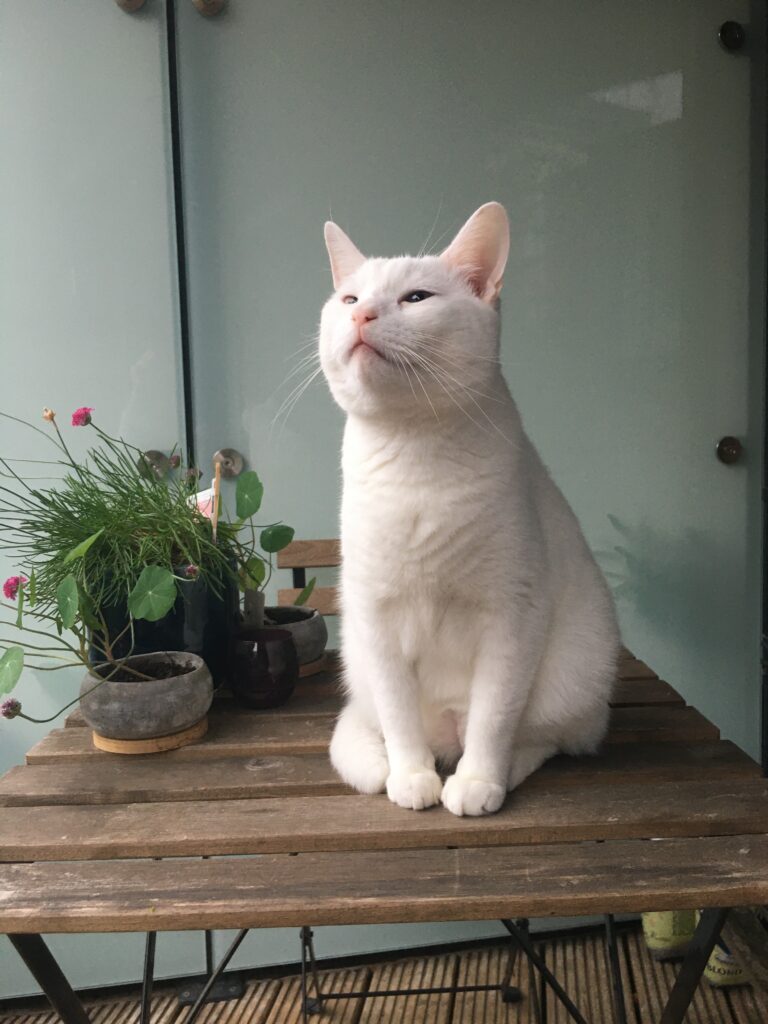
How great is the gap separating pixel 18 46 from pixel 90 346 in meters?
0.54

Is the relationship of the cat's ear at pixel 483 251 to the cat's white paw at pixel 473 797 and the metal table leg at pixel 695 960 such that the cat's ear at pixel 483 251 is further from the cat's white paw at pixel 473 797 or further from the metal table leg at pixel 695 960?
the metal table leg at pixel 695 960

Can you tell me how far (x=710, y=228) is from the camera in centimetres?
157

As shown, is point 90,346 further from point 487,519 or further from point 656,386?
point 656,386

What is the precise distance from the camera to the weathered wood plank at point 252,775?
0.82m

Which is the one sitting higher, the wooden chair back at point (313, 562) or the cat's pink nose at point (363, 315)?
the cat's pink nose at point (363, 315)

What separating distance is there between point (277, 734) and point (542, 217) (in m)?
1.13

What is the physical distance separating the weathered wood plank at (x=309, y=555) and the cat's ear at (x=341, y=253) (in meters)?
0.70

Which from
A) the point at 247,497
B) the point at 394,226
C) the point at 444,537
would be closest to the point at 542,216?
Result: the point at 394,226

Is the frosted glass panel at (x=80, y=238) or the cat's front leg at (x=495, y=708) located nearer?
the cat's front leg at (x=495, y=708)

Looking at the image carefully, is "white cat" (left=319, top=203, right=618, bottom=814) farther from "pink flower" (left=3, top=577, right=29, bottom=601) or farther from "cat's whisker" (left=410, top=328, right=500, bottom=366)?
"pink flower" (left=3, top=577, right=29, bottom=601)

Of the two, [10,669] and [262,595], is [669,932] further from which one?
[10,669]

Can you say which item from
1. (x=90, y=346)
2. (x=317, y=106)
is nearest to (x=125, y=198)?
(x=90, y=346)

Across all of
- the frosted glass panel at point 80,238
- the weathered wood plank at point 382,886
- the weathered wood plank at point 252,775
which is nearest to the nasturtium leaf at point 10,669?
the weathered wood plank at point 252,775

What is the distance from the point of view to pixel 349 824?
0.75 meters
